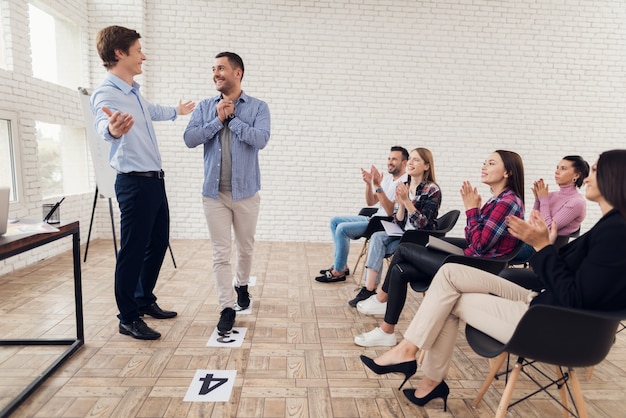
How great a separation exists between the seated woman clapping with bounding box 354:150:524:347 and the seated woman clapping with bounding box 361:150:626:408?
387 millimetres

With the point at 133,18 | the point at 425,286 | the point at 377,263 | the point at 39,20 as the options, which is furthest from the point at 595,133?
the point at 39,20

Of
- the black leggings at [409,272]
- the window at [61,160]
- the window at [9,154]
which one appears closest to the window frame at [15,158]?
the window at [9,154]

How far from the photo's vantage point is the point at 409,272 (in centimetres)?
249

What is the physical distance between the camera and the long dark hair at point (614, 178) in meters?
1.48

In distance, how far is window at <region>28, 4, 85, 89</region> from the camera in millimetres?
4453

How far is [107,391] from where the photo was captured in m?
2.05

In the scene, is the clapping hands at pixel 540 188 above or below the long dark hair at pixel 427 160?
below

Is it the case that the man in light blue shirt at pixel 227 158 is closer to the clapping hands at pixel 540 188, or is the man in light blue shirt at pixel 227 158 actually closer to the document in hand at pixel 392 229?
the document in hand at pixel 392 229

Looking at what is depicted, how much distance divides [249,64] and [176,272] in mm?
2971

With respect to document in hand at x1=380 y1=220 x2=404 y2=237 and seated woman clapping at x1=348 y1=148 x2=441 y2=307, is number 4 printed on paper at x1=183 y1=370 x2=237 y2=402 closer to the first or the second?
seated woman clapping at x1=348 y1=148 x2=441 y2=307

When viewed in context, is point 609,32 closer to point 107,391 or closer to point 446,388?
point 446,388

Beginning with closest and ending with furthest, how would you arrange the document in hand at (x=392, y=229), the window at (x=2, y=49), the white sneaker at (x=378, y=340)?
the white sneaker at (x=378, y=340), the document in hand at (x=392, y=229), the window at (x=2, y=49)

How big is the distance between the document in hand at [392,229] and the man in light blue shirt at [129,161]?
1.69m

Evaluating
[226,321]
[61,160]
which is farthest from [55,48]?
[226,321]
